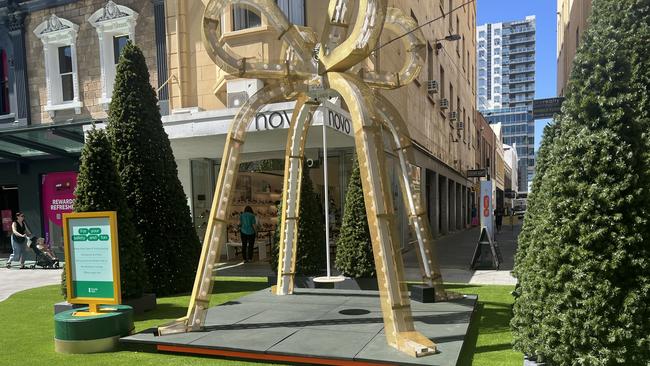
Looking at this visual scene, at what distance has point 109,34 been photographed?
50.7 feet

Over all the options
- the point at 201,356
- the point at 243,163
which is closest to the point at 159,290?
the point at 201,356

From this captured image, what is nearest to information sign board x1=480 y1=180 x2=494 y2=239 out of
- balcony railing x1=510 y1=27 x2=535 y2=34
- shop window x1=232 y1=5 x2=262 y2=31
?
shop window x1=232 y1=5 x2=262 y2=31

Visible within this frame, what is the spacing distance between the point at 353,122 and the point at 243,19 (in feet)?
29.1

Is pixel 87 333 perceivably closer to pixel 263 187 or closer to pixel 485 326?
pixel 485 326

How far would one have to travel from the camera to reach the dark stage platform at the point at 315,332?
4746mm

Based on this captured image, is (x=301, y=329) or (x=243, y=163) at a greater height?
(x=243, y=163)

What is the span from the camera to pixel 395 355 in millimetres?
4590

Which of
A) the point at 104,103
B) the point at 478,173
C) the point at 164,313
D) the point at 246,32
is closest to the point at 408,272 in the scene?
the point at 164,313

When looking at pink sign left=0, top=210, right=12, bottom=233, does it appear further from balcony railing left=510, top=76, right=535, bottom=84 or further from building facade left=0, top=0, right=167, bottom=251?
balcony railing left=510, top=76, right=535, bottom=84

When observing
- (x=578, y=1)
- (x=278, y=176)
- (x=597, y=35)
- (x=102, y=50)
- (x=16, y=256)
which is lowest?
(x=16, y=256)

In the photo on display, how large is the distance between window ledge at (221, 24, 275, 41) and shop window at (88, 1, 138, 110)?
16.1ft

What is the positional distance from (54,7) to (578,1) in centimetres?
1843

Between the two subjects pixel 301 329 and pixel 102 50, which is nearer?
pixel 301 329

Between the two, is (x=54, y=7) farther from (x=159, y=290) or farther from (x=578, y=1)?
(x=578, y=1)
